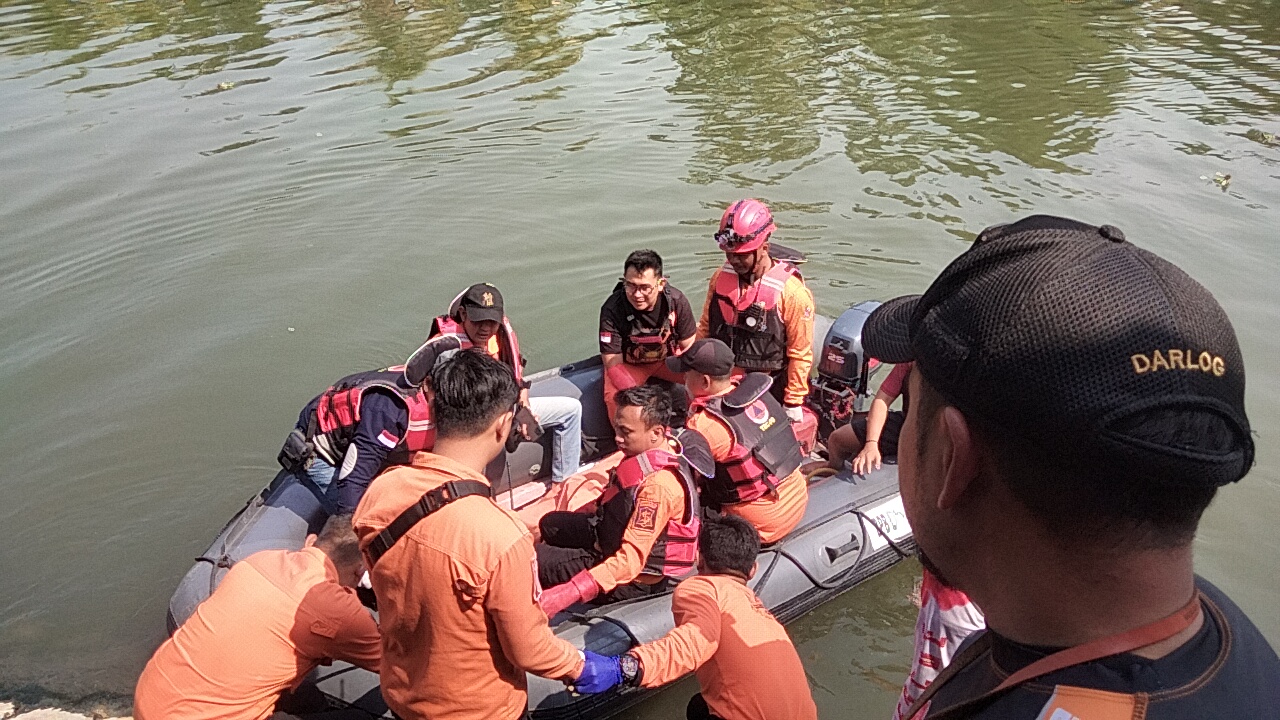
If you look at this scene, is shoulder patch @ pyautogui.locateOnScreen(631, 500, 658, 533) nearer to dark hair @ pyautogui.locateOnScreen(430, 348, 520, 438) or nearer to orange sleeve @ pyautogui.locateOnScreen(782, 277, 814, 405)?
dark hair @ pyautogui.locateOnScreen(430, 348, 520, 438)

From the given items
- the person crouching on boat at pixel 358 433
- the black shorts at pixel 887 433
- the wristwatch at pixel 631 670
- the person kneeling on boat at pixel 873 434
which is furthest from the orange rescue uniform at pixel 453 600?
the black shorts at pixel 887 433

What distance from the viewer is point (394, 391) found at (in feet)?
13.1

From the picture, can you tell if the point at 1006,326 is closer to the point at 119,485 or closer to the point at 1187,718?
the point at 1187,718

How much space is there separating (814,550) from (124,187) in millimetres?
8308

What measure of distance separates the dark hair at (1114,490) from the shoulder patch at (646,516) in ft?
8.69

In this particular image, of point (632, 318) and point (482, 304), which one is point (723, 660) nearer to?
point (482, 304)

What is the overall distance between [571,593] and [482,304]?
1.67 m

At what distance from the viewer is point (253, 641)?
274 cm

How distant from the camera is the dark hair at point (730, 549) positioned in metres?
3.07

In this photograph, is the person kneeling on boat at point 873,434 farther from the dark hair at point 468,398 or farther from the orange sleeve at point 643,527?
the dark hair at point 468,398

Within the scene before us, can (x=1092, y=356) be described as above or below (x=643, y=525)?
above

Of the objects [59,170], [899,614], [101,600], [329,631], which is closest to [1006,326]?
[329,631]

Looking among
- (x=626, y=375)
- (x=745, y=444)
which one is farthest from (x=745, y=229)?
(x=745, y=444)

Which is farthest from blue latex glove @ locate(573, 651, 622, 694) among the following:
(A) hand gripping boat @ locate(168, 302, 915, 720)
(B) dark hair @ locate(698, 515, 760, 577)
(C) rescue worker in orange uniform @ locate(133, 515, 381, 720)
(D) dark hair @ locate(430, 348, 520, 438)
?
(D) dark hair @ locate(430, 348, 520, 438)
